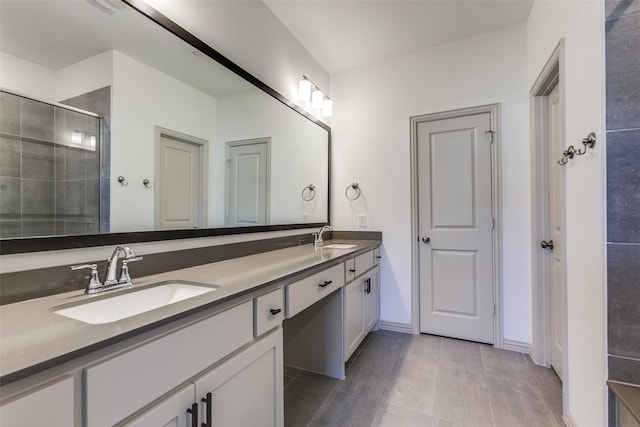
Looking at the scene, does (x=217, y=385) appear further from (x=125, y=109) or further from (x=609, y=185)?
(x=609, y=185)

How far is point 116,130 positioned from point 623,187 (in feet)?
6.45

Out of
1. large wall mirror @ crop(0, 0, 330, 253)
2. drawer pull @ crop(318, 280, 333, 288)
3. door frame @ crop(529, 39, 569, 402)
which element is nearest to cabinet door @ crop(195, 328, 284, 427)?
drawer pull @ crop(318, 280, 333, 288)

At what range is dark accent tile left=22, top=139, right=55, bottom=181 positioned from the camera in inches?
35.6

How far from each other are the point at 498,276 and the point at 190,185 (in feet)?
7.74

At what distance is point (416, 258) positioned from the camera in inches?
103

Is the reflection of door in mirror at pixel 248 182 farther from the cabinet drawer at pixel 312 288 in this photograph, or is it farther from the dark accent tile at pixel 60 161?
the dark accent tile at pixel 60 161

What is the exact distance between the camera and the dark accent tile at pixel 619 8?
1.07 meters

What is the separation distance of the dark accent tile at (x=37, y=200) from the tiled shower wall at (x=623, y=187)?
201 centimetres

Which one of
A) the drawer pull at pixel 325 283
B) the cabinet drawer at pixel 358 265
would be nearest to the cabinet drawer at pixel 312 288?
the drawer pull at pixel 325 283

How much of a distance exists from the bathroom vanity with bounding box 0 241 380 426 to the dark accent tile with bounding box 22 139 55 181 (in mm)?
394

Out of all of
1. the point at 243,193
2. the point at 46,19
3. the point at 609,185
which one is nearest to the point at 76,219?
the point at 46,19

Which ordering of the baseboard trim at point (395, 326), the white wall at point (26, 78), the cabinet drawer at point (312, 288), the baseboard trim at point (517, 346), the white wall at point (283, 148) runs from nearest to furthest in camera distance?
the white wall at point (26, 78) → the cabinet drawer at point (312, 288) → the white wall at point (283, 148) → the baseboard trim at point (517, 346) → the baseboard trim at point (395, 326)

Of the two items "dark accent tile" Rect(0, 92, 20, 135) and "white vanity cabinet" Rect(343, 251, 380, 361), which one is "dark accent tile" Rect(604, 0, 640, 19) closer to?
"white vanity cabinet" Rect(343, 251, 380, 361)

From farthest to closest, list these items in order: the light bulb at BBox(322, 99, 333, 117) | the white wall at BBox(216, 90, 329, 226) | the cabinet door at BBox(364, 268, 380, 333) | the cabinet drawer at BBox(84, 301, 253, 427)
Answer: the light bulb at BBox(322, 99, 333, 117)
the cabinet door at BBox(364, 268, 380, 333)
the white wall at BBox(216, 90, 329, 226)
the cabinet drawer at BBox(84, 301, 253, 427)
